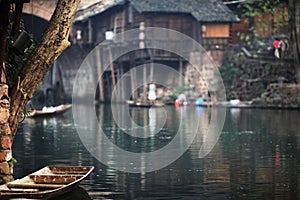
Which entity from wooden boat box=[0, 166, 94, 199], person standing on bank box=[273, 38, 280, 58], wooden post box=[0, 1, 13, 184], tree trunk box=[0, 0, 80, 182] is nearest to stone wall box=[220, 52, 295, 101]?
person standing on bank box=[273, 38, 280, 58]

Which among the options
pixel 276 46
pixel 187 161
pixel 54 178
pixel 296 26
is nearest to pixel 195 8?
pixel 276 46

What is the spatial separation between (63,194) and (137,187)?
6.02ft

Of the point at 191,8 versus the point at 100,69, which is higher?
the point at 191,8

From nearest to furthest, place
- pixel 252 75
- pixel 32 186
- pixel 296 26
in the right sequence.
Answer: pixel 32 186
pixel 296 26
pixel 252 75

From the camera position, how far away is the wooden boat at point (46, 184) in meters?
10.8

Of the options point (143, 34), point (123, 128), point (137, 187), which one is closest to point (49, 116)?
point (123, 128)

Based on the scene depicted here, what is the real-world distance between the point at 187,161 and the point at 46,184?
19.6 ft

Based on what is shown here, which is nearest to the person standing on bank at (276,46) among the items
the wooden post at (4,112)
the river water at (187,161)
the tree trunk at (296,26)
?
the tree trunk at (296,26)

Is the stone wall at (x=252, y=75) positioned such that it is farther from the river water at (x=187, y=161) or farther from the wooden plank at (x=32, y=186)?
the wooden plank at (x=32, y=186)

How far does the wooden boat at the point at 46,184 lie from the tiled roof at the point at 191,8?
144ft

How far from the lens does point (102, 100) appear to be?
6562 centimetres

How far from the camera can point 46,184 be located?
12086mm

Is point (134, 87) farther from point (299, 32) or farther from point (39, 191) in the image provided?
point (39, 191)

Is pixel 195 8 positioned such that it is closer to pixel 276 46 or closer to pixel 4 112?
pixel 276 46
